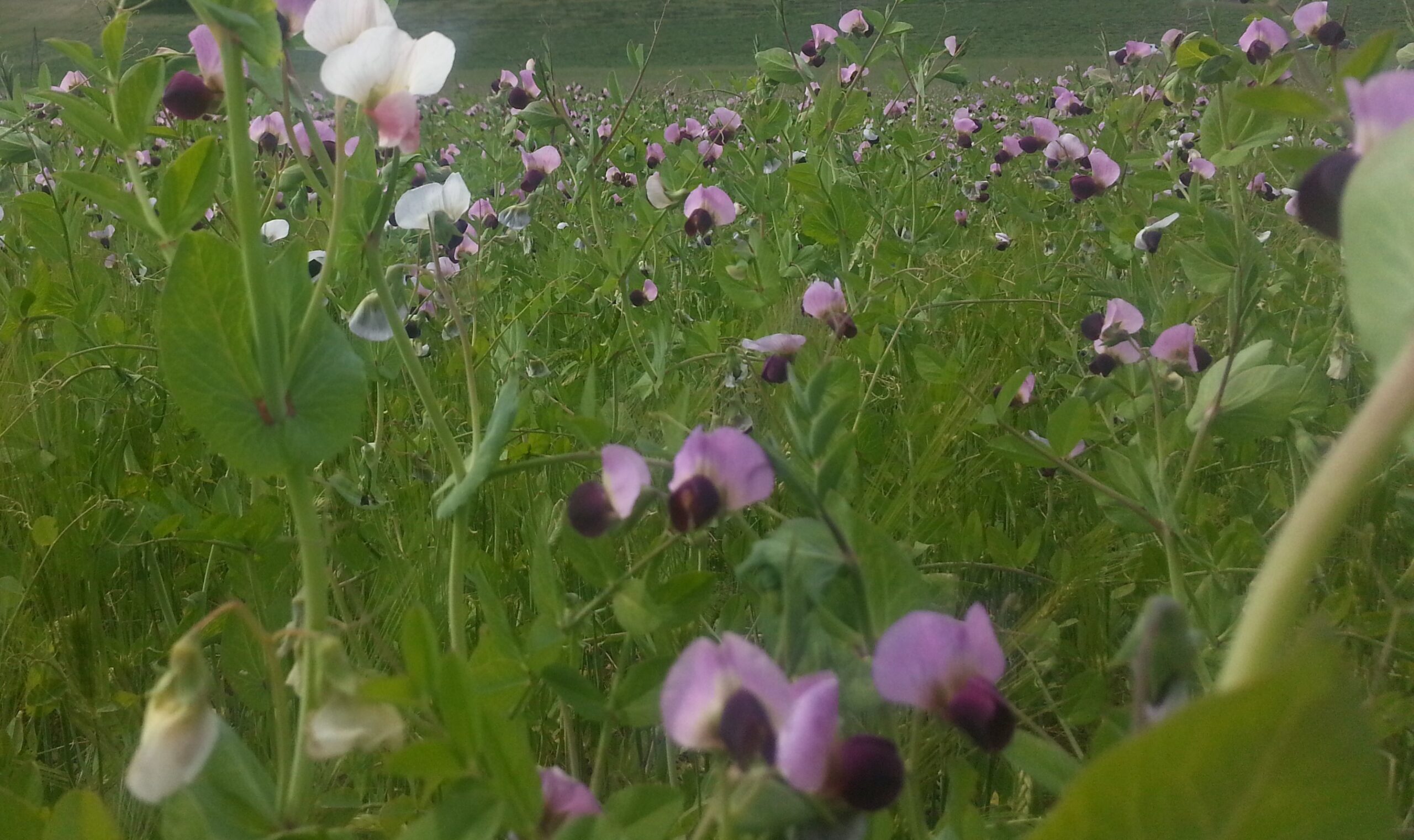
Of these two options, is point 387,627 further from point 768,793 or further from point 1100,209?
point 1100,209

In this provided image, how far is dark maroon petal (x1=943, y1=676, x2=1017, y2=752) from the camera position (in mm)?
409

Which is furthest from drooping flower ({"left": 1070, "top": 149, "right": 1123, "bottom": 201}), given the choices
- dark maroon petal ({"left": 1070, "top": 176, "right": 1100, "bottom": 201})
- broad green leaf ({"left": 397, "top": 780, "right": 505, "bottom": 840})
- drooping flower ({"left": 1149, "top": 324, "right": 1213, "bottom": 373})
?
broad green leaf ({"left": 397, "top": 780, "right": 505, "bottom": 840})

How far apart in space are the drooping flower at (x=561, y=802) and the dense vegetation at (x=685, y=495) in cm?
2

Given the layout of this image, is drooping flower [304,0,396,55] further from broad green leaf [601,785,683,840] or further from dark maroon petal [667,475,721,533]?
broad green leaf [601,785,683,840]

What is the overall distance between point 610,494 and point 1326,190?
36cm

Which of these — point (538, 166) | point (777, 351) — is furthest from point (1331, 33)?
point (538, 166)

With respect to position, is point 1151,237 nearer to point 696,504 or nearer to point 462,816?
point 696,504

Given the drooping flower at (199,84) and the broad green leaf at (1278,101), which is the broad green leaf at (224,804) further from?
the broad green leaf at (1278,101)

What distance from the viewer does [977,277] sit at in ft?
5.82

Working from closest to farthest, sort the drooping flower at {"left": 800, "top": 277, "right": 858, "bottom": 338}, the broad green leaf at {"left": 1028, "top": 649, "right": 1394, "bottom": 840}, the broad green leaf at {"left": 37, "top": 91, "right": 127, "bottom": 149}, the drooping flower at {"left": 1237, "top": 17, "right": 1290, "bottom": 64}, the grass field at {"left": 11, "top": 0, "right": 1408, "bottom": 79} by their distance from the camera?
the broad green leaf at {"left": 1028, "top": 649, "right": 1394, "bottom": 840}
the broad green leaf at {"left": 37, "top": 91, "right": 127, "bottom": 149}
the drooping flower at {"left": 800, "top": 277, "right": 858, "bottom": 338}
the drooping flower at {"left": 1237, "top": 17, "right": 1290, "bottom": 64}
the grass field at {"left": 11, "top": 0, "right": 1408, "bottom": 79}

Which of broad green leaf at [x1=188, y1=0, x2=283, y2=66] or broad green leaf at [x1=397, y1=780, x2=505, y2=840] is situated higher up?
broad green leaf at [x1=188, y1=0, x2=283, y2=66]

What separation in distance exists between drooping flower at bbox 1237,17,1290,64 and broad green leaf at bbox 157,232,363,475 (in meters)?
1.45

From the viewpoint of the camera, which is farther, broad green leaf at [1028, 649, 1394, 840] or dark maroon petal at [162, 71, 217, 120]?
dark maroon petal at [162, 71, 217, 120]

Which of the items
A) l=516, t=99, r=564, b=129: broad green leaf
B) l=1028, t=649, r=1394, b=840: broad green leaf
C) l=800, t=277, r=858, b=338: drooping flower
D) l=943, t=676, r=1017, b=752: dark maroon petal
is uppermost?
l=1028, t=649, r=1394, b=840: broad green leaf
